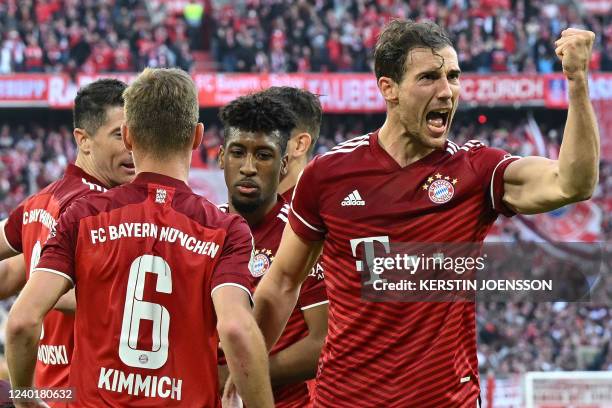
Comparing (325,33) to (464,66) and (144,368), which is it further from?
(144,368)

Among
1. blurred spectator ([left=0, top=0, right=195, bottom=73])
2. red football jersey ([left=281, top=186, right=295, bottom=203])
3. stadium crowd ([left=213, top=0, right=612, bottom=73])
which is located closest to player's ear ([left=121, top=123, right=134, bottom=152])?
red football jersey ([left=281, top=186, right=295, bottom=203])

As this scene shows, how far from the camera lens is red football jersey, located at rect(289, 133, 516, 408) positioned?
3.98m

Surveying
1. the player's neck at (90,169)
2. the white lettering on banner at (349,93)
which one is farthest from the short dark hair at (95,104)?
the white lettering on banner at (349,93)

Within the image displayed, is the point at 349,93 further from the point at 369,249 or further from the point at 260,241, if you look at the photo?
the point at 369,249

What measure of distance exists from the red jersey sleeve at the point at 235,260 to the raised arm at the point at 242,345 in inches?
1.1

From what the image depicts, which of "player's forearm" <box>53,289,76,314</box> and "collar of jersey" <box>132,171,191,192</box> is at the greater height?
"collar of jersey" <box>132,171,191,192</box>

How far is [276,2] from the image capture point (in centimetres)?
3044

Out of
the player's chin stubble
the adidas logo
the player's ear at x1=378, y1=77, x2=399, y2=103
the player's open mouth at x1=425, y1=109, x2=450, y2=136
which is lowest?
the player's chin stubble

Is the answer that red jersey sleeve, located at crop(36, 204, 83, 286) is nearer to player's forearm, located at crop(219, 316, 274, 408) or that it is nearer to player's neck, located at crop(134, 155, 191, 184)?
player's neck, located at crop(134, 155, 191, 184)

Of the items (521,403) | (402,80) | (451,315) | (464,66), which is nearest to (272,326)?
(451,315)

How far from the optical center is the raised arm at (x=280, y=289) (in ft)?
14.5

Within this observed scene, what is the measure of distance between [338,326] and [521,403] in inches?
438

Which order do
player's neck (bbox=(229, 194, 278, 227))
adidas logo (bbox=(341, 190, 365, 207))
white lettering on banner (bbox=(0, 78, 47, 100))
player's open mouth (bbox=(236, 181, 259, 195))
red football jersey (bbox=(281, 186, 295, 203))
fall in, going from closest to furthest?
1. adidas logo (bbox=(341, 190, 365, 207))
2. player's open mouth (bbox=(236, 181, 259, 195))
3. player's neck (bbox=(229, 194, 278, 227))
4. red football jersey (bbox=(281, 186, 295, 203))
5. white lettering on banner (bbox=(0, 78, 47, 100))

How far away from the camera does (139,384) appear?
3.52m
